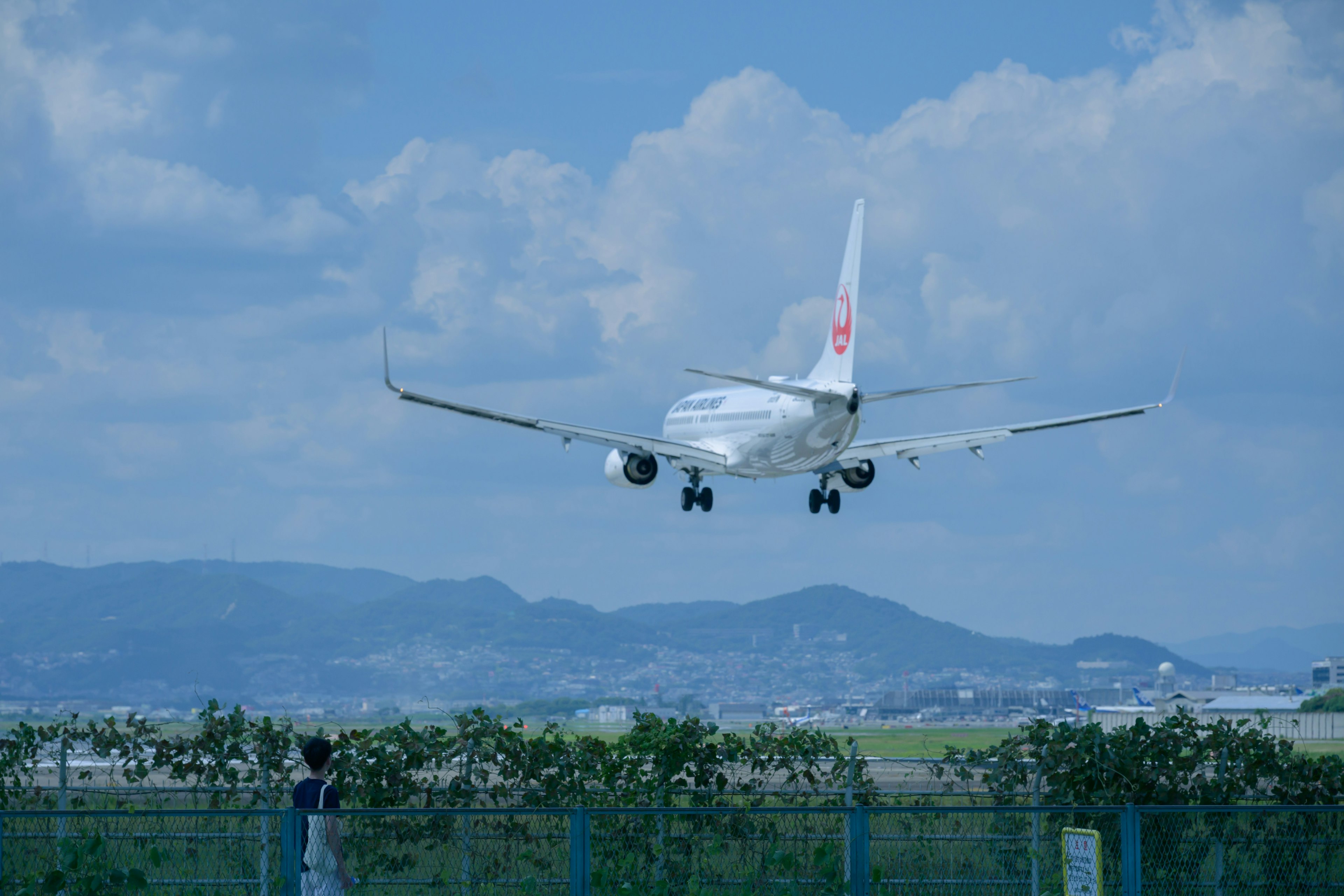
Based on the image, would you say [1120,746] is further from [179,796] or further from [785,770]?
[179,796]

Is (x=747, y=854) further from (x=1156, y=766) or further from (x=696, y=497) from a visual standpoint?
(x=696, y=497)

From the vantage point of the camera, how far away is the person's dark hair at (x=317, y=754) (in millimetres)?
14680

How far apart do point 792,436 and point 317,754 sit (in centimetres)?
3827

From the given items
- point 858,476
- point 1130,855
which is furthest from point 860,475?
point 1130,855

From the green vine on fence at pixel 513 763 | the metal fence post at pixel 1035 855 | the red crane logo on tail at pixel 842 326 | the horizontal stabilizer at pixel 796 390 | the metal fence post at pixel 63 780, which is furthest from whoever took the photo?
the red crane logo on tail at pixel 842 326

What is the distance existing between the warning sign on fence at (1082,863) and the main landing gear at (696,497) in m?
43.7

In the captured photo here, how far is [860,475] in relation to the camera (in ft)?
188

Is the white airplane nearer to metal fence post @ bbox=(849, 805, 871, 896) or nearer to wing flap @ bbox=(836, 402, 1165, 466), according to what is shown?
wing flap @ bbox=(836, 402, 1165, 466)

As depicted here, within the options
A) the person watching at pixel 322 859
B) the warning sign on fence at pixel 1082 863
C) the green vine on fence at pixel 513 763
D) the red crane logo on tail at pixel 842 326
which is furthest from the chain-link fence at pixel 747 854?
the red crane logo on tail at pixel 842 326

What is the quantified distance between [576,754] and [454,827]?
190 centimetres

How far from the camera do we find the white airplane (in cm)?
5091

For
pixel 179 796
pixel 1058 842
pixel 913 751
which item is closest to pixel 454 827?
pixel 1058 842

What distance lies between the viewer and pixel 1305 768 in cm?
2003

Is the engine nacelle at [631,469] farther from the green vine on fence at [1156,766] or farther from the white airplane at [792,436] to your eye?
the green vine on fence at [1156,766]
